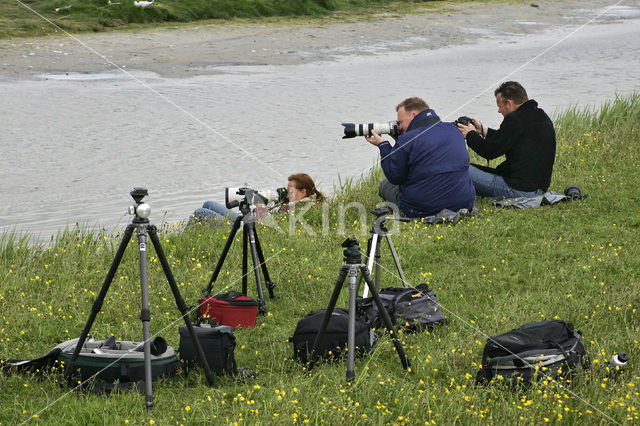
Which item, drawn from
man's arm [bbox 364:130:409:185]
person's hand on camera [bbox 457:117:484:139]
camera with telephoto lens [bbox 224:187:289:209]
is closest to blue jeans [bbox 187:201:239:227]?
man's arm [bbox 364:130:409:185]

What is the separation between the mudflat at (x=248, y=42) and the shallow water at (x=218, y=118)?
60cm

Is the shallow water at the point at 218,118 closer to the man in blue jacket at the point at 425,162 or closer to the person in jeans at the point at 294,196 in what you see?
the person in jeans at the point at 294,196

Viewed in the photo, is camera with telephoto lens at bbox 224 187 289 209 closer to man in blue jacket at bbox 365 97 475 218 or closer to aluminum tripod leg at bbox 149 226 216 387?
aluminum tripod leg at bbox 149 226 216 387

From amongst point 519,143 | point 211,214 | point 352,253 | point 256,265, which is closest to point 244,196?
point 256,265

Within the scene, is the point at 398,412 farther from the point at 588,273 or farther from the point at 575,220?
the point at 575,220

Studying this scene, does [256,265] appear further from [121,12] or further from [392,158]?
[121,12]

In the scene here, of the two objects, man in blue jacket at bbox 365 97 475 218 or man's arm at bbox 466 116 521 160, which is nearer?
man in blue jacket at bbox 365 97 475 218

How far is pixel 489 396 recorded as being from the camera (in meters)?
4.59

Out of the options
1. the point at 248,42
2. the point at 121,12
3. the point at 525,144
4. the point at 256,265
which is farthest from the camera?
the point at 121,12

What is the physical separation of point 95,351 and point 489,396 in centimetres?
232

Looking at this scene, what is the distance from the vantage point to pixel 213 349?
489 cm

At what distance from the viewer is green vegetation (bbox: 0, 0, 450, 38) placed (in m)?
22.3

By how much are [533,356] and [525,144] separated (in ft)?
14.8

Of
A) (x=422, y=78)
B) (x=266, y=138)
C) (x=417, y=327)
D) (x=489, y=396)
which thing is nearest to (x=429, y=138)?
(x=417, y=327)
